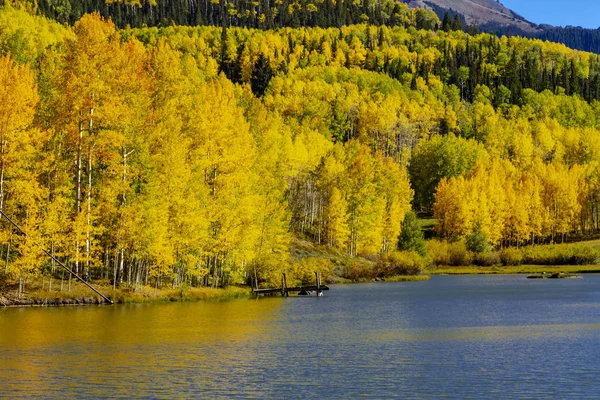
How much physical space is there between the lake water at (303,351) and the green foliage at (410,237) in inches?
1811

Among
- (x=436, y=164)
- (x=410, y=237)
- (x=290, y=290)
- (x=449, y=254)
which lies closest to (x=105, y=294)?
(x=290, y=290)

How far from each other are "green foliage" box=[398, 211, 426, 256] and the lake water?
4601cm

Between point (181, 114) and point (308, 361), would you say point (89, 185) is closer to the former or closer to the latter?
point (181, 114)

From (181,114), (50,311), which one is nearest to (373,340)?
(50,311)

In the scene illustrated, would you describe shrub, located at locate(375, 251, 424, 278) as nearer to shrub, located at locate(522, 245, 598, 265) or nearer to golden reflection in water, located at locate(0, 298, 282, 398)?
shrub, located at locate(522, 245, 598, 265)

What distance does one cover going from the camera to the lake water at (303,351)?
92.0 ft

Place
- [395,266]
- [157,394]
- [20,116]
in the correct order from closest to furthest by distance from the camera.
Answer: [157,394] → [20,116] → [395,266]

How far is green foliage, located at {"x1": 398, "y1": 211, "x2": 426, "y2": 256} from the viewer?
354 feet

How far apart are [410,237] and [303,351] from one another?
239 ft

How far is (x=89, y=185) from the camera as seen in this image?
5794 centimetres

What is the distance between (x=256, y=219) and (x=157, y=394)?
1757 inches

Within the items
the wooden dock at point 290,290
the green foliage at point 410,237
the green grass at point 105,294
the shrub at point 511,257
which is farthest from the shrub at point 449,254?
the green grass at point 105,294

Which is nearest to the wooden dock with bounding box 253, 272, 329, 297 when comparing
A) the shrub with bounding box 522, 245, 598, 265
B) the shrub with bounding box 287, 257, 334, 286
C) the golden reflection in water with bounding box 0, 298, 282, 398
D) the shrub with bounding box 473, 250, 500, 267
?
the shrub with bounding box 287, 257, 334, 286

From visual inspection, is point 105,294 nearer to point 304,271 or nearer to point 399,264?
point 304,271
